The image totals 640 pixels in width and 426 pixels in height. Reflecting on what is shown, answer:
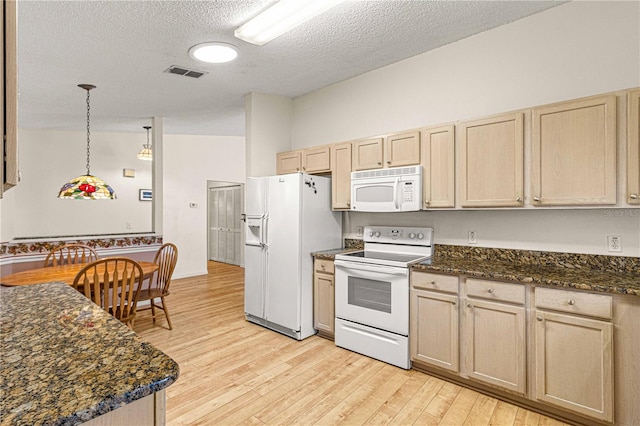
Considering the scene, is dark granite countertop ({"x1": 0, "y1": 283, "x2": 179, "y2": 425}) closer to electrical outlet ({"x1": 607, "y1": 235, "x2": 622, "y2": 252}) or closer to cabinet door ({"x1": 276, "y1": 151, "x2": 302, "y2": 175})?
electrical outlet ({"x1": 607, "y1": 235, "x2": 622, "y2": 252})

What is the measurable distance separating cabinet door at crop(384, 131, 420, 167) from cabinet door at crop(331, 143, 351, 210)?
0.45 meters

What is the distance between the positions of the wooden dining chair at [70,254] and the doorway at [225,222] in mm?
3538

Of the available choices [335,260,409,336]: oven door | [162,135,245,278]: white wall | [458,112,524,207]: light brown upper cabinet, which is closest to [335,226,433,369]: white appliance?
[335,260,409,336]: oven door

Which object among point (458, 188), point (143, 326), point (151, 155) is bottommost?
point (143, 326)

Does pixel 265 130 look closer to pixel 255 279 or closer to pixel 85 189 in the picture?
pixel 255 279

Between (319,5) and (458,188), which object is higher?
(319,5)

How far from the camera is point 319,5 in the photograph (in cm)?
216

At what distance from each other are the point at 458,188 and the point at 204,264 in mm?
5325

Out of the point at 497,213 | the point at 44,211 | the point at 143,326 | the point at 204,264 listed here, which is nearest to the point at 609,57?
the point at 497,213

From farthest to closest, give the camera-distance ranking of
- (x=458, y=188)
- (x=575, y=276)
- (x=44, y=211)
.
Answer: (x=44, y=211) < (x=458, y=188) < (x=575, y=276)

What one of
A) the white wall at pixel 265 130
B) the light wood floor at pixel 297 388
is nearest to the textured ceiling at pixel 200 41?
the white wall at pixel 265 130

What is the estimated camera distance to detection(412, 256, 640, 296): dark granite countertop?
188 cm

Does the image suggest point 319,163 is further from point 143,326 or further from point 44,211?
point 44,211

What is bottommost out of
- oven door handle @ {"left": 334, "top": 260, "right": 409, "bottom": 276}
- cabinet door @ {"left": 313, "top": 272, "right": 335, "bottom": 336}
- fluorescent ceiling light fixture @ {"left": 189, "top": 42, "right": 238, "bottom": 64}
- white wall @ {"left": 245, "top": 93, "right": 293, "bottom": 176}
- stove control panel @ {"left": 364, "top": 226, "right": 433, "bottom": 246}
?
cabinet door @ {"left": 313, "top": 272, "right": 335, "bottom": 336}
